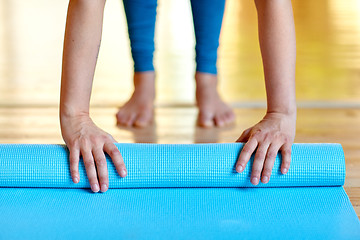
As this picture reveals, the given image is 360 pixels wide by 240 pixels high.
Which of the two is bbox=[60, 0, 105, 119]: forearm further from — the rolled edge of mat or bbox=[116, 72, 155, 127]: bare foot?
bbox=[116, 72, 155, 127]: bare foot

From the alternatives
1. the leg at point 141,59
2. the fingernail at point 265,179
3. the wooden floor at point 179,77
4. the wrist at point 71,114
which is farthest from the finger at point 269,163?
the leg at point 141,59

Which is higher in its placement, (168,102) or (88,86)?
(88,86)

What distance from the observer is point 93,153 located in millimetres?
1272

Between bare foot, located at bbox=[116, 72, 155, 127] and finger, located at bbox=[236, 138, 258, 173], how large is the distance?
0.70m

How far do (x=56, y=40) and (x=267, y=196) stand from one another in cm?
218

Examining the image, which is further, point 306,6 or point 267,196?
point 306,6

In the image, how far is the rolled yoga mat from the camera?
1.09 metres

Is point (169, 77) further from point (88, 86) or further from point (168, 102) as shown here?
point (88, 86)

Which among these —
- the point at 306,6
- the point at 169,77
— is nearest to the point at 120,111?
the point at 169,77

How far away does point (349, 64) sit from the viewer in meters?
2.66

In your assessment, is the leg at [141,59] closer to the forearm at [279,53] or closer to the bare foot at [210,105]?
the bare foot at [210,105]

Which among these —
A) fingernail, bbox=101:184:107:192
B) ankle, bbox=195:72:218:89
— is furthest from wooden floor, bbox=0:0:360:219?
fingernail, bbox=101:184:107:192

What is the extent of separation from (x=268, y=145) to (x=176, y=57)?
164 centimetres

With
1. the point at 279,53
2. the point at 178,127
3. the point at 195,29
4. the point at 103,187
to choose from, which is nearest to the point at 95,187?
the point at 103,187
